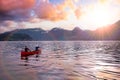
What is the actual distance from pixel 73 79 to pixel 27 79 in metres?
6.03

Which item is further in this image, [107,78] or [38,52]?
[38,52]

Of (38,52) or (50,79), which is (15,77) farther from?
(38,52)

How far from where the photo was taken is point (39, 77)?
29125 mm

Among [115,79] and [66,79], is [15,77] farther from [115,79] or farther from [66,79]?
[115,79]

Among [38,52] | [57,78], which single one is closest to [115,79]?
[57,78]

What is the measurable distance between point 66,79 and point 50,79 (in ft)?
6.77

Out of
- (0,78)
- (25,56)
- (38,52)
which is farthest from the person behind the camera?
(38,52)

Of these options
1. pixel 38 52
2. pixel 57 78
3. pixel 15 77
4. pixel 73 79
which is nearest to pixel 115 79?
pixel 73 79

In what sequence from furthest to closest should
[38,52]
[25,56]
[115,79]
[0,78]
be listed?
1. [38,52]
2. [25,56]
3. [0,78]
4. [115,79]

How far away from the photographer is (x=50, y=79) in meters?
27.4

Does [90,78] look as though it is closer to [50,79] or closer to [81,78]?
[81,78]

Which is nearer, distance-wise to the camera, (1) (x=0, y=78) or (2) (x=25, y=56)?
(1) (x=0, y=78)

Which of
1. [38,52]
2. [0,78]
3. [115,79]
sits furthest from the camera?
[38,52]

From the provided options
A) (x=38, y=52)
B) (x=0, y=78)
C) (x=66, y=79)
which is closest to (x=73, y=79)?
(x=66, y=79)
